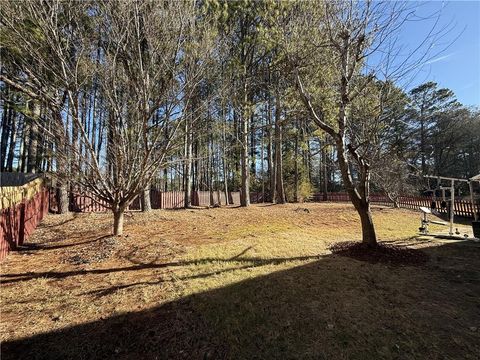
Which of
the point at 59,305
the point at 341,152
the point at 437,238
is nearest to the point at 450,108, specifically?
the point at 437,238

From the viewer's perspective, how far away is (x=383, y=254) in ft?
18.2

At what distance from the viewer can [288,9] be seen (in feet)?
23.1

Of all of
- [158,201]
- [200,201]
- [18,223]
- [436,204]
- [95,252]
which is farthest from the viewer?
[200,201]

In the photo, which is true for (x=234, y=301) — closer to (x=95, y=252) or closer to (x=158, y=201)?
(x=95, y=252)

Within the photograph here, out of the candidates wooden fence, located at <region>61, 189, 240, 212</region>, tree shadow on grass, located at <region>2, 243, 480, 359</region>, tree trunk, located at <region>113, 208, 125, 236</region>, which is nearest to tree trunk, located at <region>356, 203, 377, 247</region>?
tree shadow on grass, located at <region>2, 243, 480, 359</region>

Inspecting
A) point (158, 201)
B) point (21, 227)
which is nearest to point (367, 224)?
point (21, 227)

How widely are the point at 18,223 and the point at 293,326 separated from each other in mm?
6488

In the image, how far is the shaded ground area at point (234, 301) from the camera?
2828mm

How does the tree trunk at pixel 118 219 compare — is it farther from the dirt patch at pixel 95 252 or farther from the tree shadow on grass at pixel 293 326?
the tree shadow on grass at pixel 293 326

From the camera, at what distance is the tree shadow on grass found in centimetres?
275

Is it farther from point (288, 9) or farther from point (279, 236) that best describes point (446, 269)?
point (288, 9)

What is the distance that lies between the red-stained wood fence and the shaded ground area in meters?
0.28

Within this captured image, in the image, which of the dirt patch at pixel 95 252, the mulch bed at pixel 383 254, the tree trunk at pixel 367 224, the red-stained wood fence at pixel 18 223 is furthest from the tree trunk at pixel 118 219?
the tree trunk at pixel 367 224

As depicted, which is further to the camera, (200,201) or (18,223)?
(200,201)
